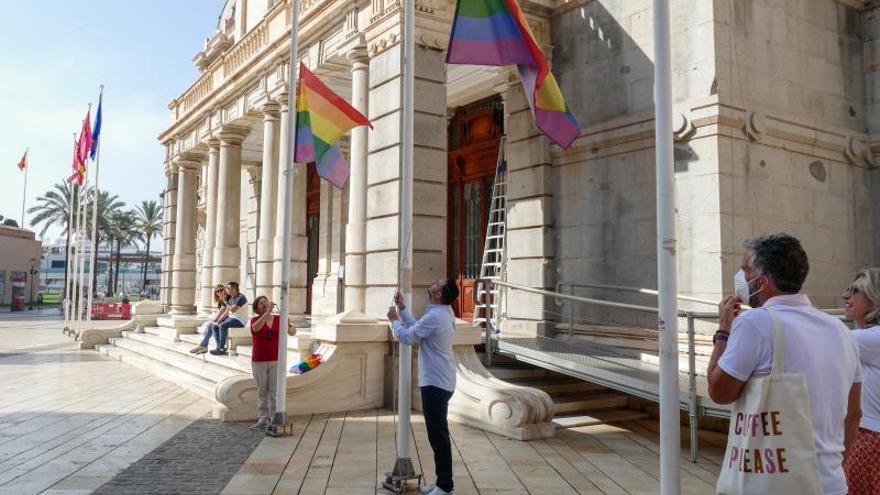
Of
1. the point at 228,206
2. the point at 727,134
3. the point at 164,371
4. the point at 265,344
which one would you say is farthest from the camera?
the point at 228,206

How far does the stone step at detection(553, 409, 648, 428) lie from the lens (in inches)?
351

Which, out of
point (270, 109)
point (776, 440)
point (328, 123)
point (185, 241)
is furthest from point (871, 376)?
point (185, 241)

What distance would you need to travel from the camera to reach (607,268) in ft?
35.3

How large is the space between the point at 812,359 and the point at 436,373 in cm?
355

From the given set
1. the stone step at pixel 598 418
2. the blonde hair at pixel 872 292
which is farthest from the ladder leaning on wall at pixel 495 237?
the blonde hair at pixel 872 292

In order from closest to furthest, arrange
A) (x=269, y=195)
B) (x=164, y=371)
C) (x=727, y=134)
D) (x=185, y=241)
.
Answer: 1. (x=727, y=134)
2. (x=164, y=371)
3. (x=269, y=195)
4. (x=185, y=241)

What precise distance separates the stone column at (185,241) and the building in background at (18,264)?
43.8 meters

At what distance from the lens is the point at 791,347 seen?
8.17 ft

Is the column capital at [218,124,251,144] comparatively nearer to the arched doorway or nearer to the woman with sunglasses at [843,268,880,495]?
the arched doorway

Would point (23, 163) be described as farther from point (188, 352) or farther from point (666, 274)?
point (666, 274)

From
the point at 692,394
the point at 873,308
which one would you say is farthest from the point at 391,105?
the point at 873,308

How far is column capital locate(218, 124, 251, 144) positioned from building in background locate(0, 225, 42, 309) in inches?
1904

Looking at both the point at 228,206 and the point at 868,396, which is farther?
the point at 228,206

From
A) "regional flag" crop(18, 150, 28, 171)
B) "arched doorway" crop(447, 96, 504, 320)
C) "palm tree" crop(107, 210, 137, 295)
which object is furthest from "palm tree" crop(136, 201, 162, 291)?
"arched doorway" crop(447, 96, 504, 320)
